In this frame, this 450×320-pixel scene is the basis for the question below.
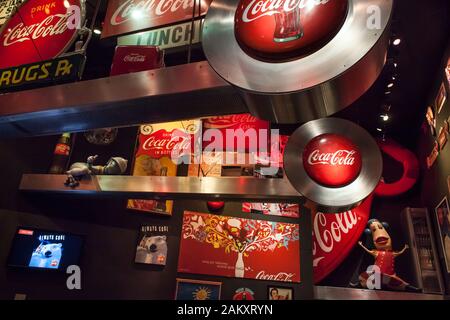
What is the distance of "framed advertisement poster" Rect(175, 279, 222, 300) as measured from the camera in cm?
492

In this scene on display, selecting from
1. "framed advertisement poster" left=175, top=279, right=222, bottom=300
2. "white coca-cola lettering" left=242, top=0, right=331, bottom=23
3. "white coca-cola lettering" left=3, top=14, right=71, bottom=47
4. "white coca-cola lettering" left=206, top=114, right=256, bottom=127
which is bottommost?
"framed advertisement poster" left=175, top=279, right=222, bottom=300

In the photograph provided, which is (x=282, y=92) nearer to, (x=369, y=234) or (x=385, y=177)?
(x=369, y=234)

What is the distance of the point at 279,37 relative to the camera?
151 cm

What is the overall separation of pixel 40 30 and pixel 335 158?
10.6ft

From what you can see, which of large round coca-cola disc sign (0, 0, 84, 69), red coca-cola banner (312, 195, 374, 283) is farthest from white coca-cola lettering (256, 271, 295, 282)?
large round coca-cola disc sign (0, 0, 84, 69)

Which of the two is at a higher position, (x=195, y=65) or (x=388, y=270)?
(x=195, y=65)

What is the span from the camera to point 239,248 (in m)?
5.37

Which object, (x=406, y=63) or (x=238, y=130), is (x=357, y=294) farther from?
(x=406, y=63)

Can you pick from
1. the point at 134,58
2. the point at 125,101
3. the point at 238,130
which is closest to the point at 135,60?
the point at 134,58

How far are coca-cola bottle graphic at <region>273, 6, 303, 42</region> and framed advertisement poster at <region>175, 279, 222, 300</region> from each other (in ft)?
14.0

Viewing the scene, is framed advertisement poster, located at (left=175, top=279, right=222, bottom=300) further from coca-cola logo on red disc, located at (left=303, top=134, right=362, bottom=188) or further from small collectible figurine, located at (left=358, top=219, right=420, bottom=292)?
small collectible figurine, located at (left=358, top=219, right=420, bottom=292)

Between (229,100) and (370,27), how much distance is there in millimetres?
795
